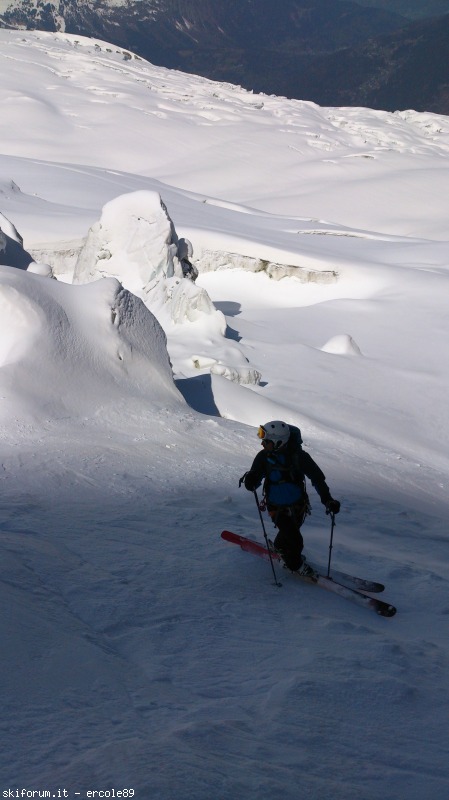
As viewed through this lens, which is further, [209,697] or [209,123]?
[209,123]

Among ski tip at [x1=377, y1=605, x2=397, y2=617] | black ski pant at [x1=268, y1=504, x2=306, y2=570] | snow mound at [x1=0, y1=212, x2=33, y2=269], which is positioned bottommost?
snow mound at [x1=0, y1=212, x2=33, y2=269]

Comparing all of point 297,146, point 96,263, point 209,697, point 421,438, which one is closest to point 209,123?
point 297,146

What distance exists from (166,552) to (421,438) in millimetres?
8438

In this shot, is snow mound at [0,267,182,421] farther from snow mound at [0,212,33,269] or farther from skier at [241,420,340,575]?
snow mound at [0,212,33,269]

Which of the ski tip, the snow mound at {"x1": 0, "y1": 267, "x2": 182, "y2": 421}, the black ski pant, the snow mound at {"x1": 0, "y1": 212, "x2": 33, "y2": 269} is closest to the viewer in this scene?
the ski tip

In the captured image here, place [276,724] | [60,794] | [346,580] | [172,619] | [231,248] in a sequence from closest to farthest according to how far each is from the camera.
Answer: [60,794] → [276,724] → [172,619] → [346,580] → [231,248]

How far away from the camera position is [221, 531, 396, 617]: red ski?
5.11m

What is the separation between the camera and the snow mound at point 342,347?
1709cm

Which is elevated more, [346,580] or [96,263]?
[346,580]

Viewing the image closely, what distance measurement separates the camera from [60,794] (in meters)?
2.76

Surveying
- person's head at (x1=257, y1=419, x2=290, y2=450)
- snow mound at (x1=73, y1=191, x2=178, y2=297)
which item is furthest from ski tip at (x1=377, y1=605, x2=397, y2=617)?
snow mound at (x1=73, y1=191, x2=178, y2=297)

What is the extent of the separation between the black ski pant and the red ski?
9 centimetres

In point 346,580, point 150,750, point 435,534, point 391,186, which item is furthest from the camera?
point 391,186

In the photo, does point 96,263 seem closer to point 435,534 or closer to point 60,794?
point 435,534
